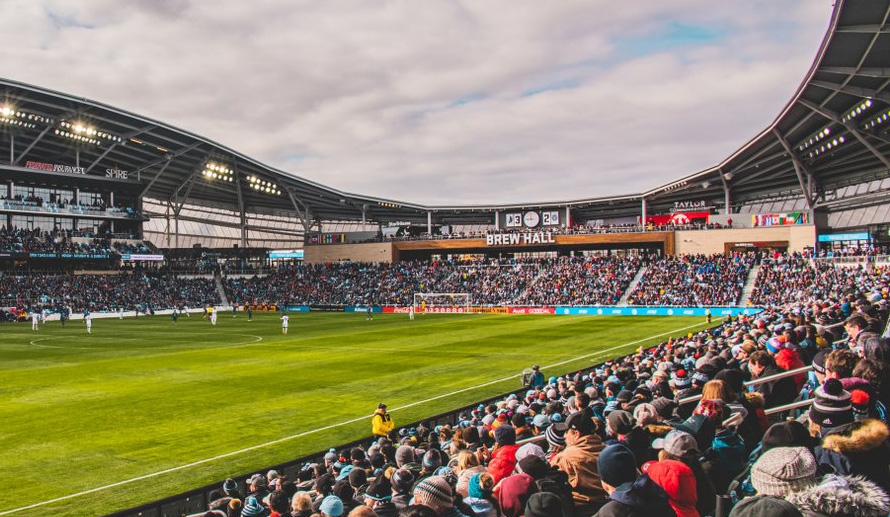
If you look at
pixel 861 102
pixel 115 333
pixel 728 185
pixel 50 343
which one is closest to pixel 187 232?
pixel 115 333

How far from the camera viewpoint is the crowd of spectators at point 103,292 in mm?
66875

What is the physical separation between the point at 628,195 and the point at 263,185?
4773cm

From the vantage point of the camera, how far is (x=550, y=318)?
58.9m

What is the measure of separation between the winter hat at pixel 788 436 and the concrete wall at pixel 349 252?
85696mm

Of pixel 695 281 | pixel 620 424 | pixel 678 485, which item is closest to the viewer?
pixel 678 485

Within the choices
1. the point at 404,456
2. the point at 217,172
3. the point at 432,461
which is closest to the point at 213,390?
the point at 404,456

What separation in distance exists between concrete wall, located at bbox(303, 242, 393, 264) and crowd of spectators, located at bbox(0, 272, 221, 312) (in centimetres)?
1523

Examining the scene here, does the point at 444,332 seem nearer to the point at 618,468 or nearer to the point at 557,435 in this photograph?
the point at 557,435

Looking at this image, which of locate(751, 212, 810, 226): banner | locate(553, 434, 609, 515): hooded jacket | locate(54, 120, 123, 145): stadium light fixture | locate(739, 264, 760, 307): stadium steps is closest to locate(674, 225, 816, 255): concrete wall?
locate(751, 212, 810, 226): banner

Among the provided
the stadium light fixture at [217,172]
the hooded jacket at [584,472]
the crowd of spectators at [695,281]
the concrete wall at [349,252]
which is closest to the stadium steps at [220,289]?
the concrete wall at [349,252]

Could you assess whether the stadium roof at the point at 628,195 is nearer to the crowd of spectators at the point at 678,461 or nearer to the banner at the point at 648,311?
the banner at the point at 648,311

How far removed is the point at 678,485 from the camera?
483 centimetres

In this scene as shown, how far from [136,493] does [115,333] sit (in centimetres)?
3854

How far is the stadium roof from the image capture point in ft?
140
